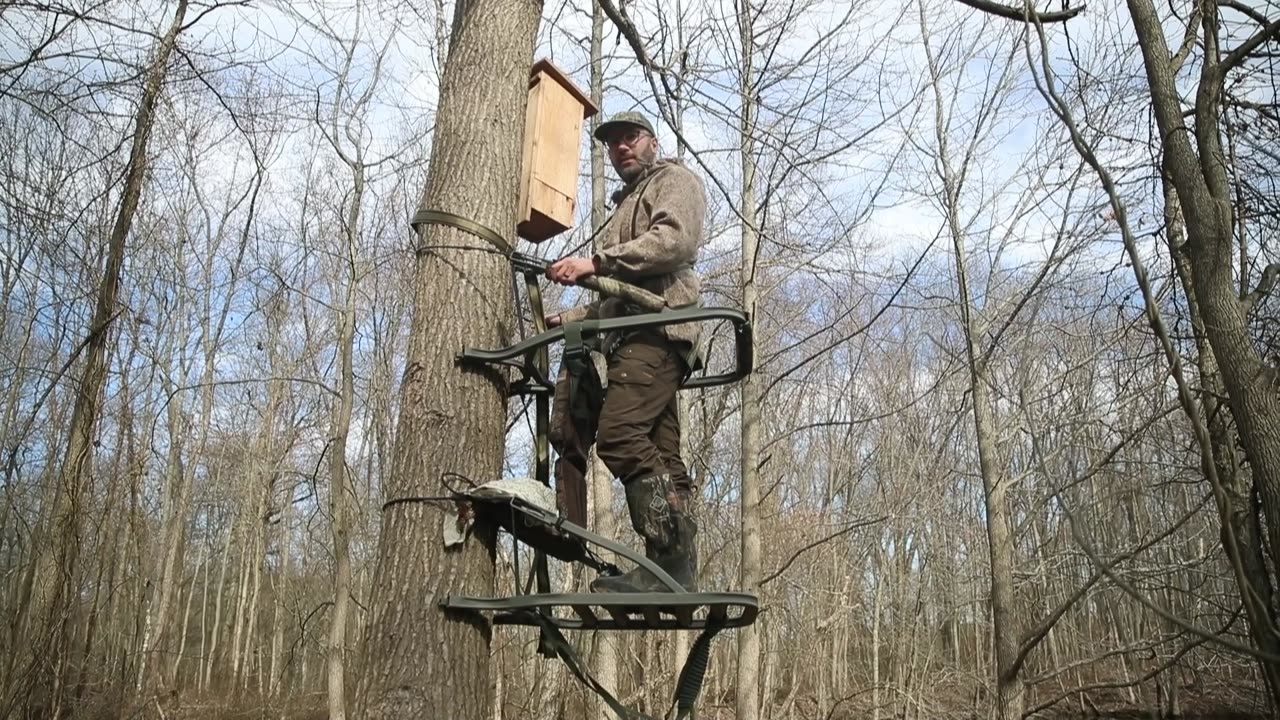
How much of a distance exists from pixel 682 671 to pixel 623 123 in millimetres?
1866

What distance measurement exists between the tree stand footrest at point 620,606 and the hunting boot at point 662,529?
0.30 ft

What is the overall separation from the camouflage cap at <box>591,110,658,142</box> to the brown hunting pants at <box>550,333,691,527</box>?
84cm

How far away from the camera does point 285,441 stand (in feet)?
71.7

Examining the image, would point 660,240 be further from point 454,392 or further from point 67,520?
point 67,520

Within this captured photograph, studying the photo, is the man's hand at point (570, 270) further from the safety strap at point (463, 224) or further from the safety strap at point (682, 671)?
the safety strap at point (682, 671)

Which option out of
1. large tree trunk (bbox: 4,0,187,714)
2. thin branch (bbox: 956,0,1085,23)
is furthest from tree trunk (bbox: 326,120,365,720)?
thin branch (bbox: 956,0,1085,23)

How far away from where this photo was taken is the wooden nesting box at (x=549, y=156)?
3.25 metres

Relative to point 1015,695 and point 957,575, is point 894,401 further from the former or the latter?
point 1015,695

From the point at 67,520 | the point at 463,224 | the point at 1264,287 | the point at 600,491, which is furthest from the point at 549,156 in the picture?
the point at 600,491

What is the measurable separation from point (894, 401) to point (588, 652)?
1149 centimetres

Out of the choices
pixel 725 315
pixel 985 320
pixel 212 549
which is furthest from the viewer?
pixel 212 549

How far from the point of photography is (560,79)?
3.51 m

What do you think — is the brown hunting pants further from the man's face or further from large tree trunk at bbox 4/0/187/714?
large tree trunk at bbox 4/0/187/714

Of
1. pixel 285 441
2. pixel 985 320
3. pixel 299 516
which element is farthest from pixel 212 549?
pixel 985 320
